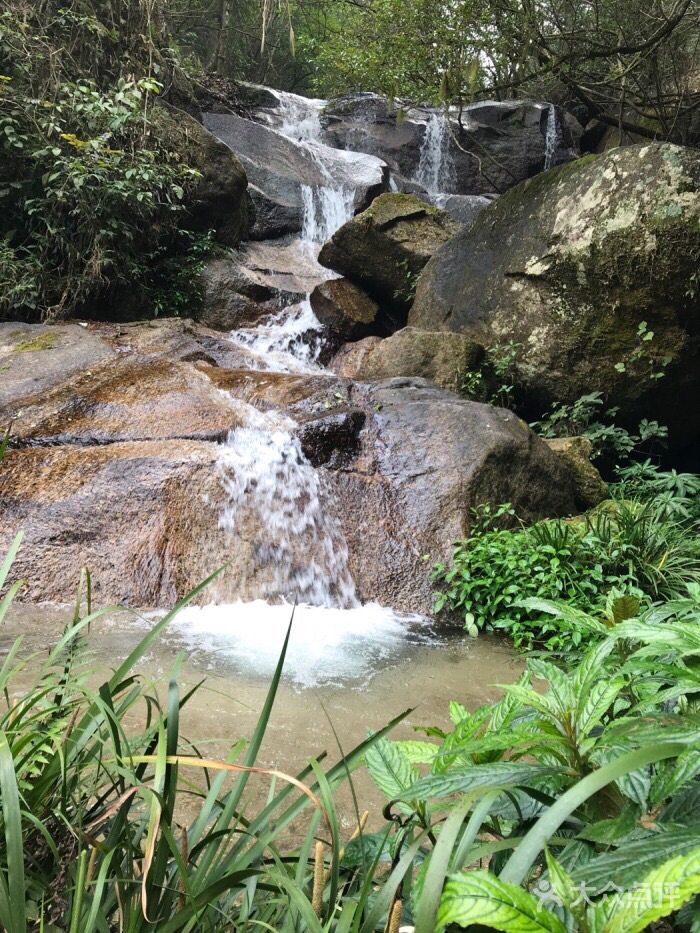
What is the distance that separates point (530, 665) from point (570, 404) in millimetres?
6062

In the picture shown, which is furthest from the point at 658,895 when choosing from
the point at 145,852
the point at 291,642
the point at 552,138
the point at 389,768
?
the point at 552,138

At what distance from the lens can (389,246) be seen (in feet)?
28.8

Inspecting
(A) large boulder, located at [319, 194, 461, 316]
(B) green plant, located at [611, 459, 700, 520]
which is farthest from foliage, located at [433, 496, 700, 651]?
(A) large boulder, located at [319, 194, 461, 316]

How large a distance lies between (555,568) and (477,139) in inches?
565

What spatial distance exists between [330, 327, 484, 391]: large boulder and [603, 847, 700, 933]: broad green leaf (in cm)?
611

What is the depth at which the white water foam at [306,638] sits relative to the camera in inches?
122

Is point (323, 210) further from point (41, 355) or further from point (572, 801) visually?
point (572, 801)

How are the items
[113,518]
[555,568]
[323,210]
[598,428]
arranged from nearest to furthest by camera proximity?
[555,568] < [113,518] < [598,428] < [323,210]

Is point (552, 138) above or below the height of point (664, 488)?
above

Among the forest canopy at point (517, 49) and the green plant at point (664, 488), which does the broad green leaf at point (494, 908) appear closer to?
the green plant at point (664, 488)

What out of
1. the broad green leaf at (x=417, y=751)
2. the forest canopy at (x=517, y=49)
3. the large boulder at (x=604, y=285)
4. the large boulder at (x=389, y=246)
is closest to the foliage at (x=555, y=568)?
the large boulder at (x=604, y=285)

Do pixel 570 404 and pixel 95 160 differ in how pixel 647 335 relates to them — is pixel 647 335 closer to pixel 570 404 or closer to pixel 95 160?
pixel 570 404

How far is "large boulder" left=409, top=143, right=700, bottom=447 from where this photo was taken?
233 inches

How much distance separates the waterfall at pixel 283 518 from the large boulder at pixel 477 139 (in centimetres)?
1203
